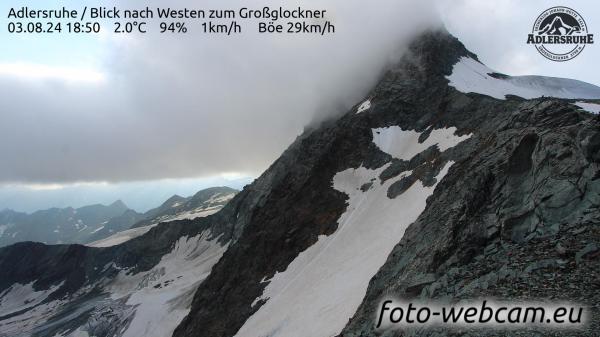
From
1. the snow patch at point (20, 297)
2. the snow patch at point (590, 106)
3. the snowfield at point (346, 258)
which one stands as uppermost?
the snow patch at point (590, 106)

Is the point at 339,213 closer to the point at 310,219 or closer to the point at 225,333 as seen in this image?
the point at 310,219

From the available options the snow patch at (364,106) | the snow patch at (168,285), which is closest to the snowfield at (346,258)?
the snow patch at (364,106)

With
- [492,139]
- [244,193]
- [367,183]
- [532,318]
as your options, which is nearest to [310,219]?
[367,183]

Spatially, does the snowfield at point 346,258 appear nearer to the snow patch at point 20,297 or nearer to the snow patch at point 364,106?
the snow patch at point 364,106

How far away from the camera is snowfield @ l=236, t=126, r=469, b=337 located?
1441 inches

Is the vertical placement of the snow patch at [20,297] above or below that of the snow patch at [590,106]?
below

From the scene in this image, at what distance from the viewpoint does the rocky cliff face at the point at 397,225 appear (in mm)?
18031

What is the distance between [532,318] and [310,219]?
51376 mm

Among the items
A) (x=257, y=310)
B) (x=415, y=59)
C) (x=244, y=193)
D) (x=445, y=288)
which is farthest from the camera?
(x=244, y=193)

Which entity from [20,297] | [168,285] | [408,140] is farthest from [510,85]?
[20,297]

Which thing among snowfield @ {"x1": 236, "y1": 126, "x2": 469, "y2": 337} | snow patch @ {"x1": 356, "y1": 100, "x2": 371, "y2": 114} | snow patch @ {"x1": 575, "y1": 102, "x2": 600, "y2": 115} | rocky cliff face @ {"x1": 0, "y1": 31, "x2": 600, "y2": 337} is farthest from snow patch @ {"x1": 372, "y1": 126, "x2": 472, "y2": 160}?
snow patch @ {"x1": 575, "y1": 102, "x2": 600, "y2": 115}

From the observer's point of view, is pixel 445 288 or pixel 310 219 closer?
pixel 445 288

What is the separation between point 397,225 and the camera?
4553 cm

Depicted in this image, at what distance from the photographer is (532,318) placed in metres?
14.4
